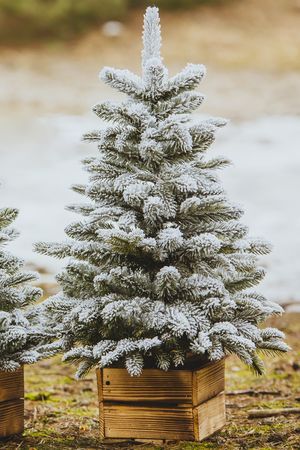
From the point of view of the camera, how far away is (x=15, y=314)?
4.55 m

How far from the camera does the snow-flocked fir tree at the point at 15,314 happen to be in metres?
A: 4.40

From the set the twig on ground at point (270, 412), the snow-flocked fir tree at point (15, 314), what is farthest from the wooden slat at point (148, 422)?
the twig on ground at point (270, 412)

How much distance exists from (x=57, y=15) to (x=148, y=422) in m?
16.4

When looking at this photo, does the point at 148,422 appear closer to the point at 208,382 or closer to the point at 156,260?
the point at 208,382

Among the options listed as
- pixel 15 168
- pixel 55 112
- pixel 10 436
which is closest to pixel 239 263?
pixel 10 436

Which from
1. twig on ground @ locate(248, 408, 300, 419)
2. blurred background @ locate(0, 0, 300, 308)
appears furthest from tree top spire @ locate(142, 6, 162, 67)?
blurred background @ locate(0, 0, 300, 308)

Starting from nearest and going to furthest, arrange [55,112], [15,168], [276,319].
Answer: [276,319], [15,168], [55,112]

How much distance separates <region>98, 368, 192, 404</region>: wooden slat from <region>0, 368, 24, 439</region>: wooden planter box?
0.60 meters

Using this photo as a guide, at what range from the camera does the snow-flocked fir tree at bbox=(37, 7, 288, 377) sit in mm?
4199

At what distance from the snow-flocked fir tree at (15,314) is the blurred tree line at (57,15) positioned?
1494 cm

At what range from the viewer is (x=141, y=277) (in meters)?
4.30

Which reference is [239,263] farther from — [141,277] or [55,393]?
[55,393]

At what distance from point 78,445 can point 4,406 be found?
0.53m

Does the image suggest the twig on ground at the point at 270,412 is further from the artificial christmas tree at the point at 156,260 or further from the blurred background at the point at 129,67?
the blurred background at the point at 129,67
